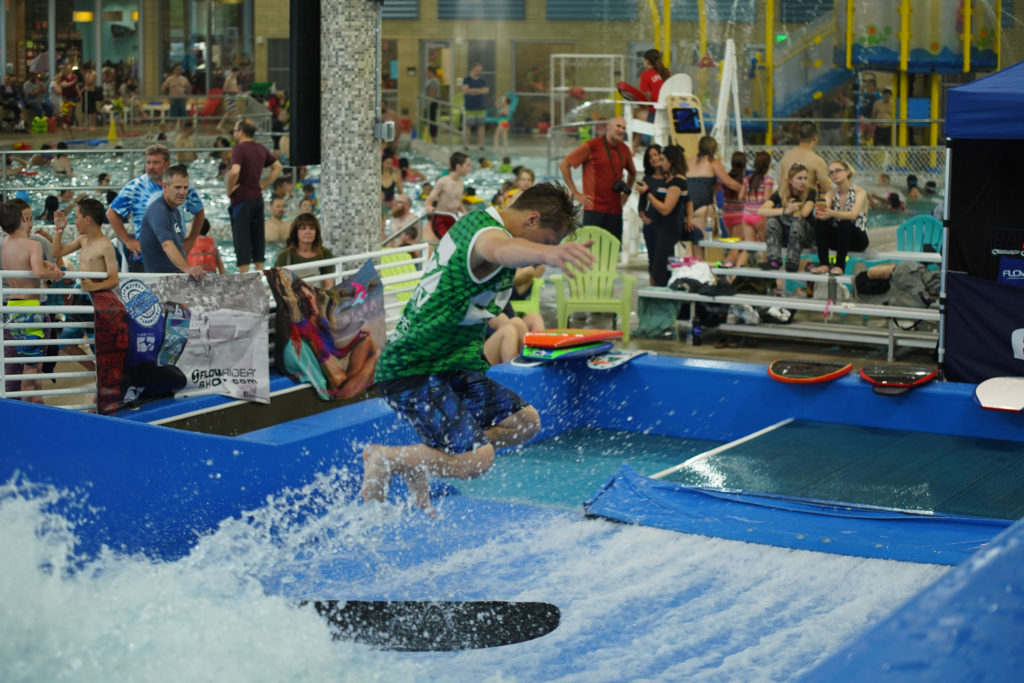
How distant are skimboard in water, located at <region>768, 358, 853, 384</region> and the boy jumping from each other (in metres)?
2.99

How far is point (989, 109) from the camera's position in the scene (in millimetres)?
7367

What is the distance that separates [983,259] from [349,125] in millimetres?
4523

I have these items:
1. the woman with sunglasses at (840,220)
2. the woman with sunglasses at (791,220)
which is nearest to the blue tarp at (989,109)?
the woman with sunglasses at (840,220)

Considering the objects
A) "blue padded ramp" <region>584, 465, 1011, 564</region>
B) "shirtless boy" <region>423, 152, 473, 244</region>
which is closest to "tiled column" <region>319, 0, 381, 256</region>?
"shirtless boy" <region>423, 152, 473, 244</region>

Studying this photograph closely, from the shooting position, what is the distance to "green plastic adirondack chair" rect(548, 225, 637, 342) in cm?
1010

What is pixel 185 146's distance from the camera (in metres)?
14.7

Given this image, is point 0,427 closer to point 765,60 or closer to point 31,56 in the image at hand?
point 31,56

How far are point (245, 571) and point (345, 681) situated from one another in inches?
48.8

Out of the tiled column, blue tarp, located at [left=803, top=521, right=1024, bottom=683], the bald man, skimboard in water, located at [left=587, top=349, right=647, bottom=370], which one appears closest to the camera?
blue tarp, located at [left=803, top=521, right=1024, bottom=683]

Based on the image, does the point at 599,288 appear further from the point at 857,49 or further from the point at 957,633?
the point at 857,49

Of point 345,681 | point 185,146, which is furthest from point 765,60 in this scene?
point 345,681

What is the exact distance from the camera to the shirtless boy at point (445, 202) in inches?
406

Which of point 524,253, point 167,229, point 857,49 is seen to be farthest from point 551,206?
point 857,49

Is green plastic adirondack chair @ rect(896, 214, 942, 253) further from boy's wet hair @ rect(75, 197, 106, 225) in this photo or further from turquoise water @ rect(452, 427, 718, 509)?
boy's wet hair @ rect(75, 197, 106, 225)
